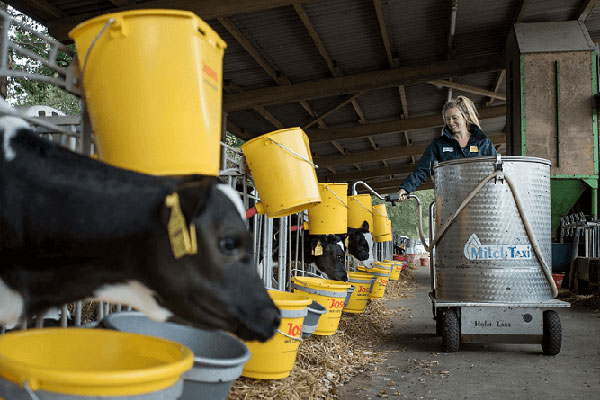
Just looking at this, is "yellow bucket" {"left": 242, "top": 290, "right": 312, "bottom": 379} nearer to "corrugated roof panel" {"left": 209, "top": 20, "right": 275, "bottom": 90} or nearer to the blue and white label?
the blue and white label

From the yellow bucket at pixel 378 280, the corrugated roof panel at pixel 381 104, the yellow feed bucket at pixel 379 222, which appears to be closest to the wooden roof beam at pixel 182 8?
the yellow bucket at pixel 378 280

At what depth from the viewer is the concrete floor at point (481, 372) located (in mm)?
3008

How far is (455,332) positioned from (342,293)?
2.79 feet

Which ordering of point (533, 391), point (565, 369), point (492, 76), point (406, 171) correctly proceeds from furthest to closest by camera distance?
point (406, 171) → point (492, 76) → point (565, 369) → point (533, 391)

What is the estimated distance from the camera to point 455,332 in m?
3.96

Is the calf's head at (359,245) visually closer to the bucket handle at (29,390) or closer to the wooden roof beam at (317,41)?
the wooden roof beam at (317,41)

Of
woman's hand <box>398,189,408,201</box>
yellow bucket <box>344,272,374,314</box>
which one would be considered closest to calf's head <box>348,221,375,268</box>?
yellow bucket <box>344,272,374,314</box>

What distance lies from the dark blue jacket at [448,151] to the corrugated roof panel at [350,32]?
2748 millimetres

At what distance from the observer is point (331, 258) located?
6.58m

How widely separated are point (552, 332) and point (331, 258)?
121 inches

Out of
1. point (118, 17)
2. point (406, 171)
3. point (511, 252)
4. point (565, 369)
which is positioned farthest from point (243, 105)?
point (406, 171)

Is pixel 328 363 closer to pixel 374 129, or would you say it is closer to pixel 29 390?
pixel 29 390

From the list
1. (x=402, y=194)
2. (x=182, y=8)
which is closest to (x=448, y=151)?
(x=402, y=194)

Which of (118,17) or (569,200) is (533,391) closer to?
(118,17)
